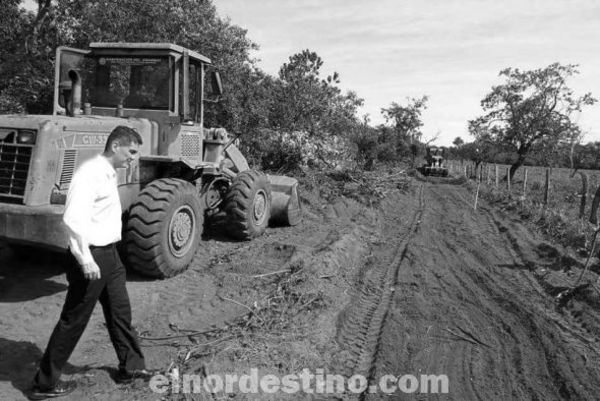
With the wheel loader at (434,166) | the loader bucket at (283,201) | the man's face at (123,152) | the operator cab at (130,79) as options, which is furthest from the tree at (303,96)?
the wheel loader at (434,166)

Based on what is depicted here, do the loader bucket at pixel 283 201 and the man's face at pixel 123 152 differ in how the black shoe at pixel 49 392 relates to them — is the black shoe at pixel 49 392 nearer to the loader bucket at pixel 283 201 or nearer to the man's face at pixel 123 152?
the man's face at pixel 123 152

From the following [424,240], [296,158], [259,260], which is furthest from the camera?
[296,158]

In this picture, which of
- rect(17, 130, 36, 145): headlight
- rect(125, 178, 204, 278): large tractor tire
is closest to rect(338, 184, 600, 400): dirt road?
rect(125, 178, 204, 278): large tractor tire

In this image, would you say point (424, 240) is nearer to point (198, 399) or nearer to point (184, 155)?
point (184, 155)

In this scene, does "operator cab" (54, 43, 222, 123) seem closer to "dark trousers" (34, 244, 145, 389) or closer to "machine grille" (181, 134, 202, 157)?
"machine grille" (181, 134, 202, 157)

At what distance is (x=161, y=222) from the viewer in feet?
18.0

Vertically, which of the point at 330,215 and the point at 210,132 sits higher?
the point at 210,132

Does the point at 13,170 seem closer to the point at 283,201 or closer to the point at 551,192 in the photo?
the point at 283,201

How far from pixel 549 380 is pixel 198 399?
304 cm

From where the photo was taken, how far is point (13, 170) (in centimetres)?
476

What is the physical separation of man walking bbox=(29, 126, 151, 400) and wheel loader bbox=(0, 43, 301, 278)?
4.69 feet

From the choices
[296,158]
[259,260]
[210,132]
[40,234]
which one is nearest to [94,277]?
[40,234]

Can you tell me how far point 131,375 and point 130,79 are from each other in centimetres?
443

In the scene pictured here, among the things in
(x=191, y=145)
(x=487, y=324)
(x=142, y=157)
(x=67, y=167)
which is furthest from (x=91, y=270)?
(x=487, y=324)
